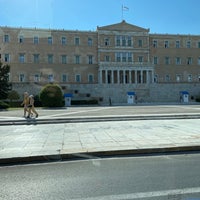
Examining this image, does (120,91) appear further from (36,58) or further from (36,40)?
(36,40)

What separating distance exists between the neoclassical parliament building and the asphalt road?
45.5m

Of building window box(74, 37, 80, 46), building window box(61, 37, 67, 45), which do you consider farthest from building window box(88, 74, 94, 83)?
building window box(61, 37, 67, 45)

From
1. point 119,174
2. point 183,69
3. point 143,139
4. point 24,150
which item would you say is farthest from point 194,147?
point 183,69

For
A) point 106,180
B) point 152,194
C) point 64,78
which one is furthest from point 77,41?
point 152,194

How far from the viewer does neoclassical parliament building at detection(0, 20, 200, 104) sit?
5709 centimetres

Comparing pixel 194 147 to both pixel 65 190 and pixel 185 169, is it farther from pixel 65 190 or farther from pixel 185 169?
pixel 65 190

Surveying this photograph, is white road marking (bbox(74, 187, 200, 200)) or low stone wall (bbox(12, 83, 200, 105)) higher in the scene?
low stone wall (bbox(12, 83, 200, 105))

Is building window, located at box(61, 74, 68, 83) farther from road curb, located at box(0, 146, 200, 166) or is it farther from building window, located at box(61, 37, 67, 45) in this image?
road curb, located at box(0, 146, 200, 166)

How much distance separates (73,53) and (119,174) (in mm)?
57221

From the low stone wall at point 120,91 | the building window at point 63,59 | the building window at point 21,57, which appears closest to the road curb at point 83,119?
the low stone wall at point 120,91

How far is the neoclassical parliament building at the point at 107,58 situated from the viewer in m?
57.1

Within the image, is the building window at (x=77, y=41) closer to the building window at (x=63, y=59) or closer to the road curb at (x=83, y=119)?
the building window at (x=63, y=59)

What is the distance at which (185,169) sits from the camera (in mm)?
5738

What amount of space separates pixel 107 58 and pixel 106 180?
58.3 metres
